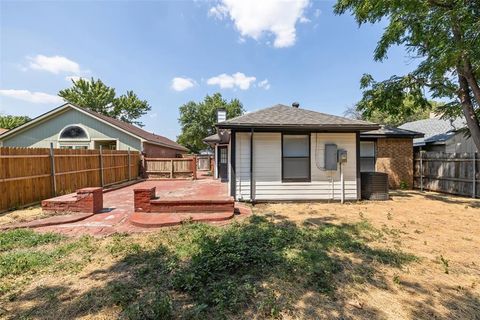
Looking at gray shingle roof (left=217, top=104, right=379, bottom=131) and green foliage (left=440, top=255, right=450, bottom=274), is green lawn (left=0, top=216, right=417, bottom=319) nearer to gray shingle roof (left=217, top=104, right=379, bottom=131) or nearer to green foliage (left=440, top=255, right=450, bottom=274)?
green foliage (left=440, top=255, right=450, bottom=274)

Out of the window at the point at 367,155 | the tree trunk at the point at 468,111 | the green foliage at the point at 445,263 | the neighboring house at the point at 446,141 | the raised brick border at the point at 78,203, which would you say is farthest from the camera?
the neighboring house at the point at 446,141

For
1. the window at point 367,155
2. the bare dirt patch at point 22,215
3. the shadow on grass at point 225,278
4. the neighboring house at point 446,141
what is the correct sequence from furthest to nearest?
the neighboring house at point 446,141 → the window at point 367,155 → the bare dirt patch at point 22,215 → the shadow on grass at point 225,278

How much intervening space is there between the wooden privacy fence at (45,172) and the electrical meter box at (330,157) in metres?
9.63

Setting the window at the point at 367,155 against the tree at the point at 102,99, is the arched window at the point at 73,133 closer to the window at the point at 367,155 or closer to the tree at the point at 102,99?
the window at the point at 367,155

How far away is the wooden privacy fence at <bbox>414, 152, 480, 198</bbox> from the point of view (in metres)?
9.06

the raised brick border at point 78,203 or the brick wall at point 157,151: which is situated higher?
the brick wall at point 157,151

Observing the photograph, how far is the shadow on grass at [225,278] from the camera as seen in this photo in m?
2.41

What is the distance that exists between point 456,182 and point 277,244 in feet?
33.5

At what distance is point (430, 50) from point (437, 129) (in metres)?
8.95

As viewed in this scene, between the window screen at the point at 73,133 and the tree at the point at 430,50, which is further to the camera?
the window screen at the point at 73,133

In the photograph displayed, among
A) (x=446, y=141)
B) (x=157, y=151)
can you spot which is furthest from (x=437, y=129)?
(x=157, y=151)

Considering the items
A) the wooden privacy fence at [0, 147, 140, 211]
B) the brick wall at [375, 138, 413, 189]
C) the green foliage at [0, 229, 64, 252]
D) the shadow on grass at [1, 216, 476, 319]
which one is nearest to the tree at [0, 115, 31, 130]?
the wooden privacy fence at [0, 147, 140, 211]

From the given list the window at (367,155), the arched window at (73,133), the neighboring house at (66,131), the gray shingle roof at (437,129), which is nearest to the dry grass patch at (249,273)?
the window at (367,155)

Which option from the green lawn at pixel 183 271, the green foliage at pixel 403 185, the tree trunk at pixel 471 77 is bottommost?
the green foliage at pixel 403 185
